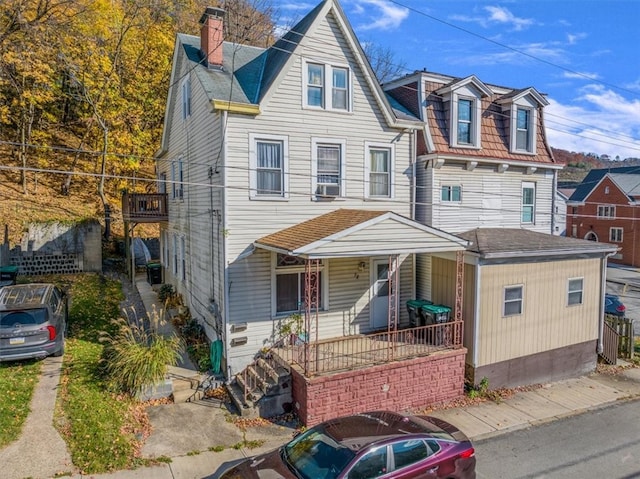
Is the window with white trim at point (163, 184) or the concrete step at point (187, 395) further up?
the window with white trim at point (163, 184)

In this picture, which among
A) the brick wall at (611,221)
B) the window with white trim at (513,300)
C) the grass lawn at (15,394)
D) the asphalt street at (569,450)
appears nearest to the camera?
the grass lawn at (15,394)

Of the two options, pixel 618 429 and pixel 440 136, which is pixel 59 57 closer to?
pixel 440 136

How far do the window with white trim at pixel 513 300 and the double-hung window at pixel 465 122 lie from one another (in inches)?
217

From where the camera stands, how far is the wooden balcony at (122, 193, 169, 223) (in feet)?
57.6

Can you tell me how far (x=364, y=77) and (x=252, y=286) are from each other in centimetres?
712

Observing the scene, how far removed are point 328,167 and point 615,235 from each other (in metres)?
40.2

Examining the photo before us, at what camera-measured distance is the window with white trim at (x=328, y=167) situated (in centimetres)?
1264

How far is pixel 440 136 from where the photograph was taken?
48.4 feet

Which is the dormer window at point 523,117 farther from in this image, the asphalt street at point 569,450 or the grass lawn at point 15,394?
the grass lawn at point 15,394

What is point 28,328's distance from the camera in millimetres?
10547

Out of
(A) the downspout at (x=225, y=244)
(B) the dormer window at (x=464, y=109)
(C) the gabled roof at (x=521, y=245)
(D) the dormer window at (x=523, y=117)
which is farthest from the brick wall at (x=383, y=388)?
(D) the dormer window at (x=523, y=117)

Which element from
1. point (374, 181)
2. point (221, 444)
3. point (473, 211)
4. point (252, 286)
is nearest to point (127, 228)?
point (252, 286)

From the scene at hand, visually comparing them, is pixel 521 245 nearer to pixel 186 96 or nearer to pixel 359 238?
pixel 359 238

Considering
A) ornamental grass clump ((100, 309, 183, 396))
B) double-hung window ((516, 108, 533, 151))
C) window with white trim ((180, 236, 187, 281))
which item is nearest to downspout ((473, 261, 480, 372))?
double-hung window ((516, 108, 533, 151))
